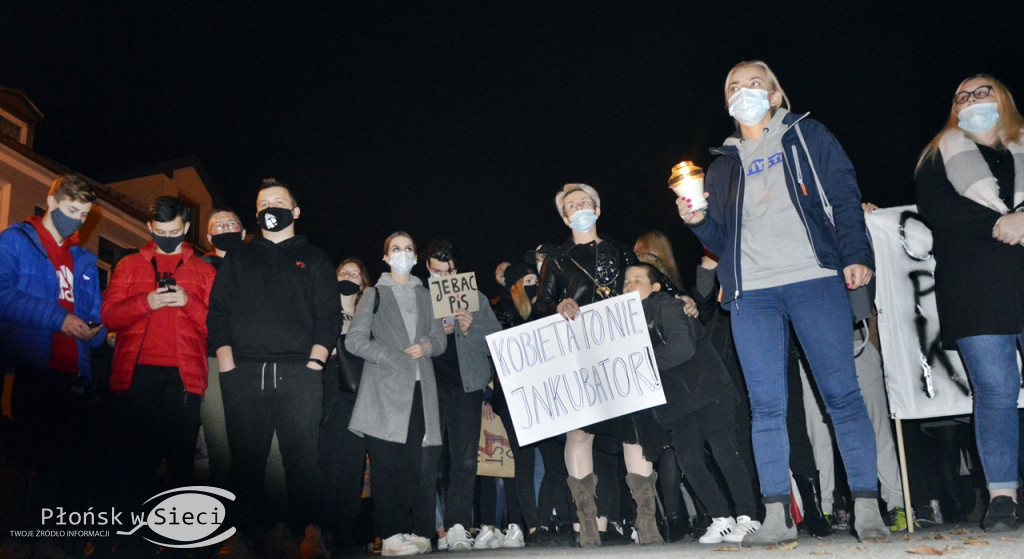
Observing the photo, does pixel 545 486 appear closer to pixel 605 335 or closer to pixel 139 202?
pixel 605 335

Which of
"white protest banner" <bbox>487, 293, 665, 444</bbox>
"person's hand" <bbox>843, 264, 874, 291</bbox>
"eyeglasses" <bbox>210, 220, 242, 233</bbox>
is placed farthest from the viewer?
"eyeglasses" <bbox>210, 220, 242, 233</bbox>

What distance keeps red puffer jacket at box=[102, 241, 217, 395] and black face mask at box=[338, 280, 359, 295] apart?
1.56 metres

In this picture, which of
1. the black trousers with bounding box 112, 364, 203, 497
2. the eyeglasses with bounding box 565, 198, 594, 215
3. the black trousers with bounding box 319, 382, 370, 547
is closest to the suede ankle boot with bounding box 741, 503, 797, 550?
the eyeglasses with bounding box 565, 198, 594, 215

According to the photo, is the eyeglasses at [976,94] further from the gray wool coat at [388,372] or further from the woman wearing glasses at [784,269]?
the gray wool coat at [388,372]

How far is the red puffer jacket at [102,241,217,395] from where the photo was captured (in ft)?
15.5

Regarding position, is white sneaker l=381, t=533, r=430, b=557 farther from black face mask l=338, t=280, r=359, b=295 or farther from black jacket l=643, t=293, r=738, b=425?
black face mask l=338, t=280, r=359, b=295

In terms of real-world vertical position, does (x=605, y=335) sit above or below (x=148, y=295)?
below

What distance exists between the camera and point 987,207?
4.09 m

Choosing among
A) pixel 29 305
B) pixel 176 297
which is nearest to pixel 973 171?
pixel 176 297

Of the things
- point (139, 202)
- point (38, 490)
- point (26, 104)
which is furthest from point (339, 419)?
point (139, 202)

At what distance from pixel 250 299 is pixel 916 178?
12.6 ft

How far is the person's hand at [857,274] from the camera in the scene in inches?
143

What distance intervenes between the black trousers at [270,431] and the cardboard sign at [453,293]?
4.84 feet

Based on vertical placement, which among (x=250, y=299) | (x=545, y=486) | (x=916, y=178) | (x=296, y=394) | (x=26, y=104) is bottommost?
(x=545, y=486)
